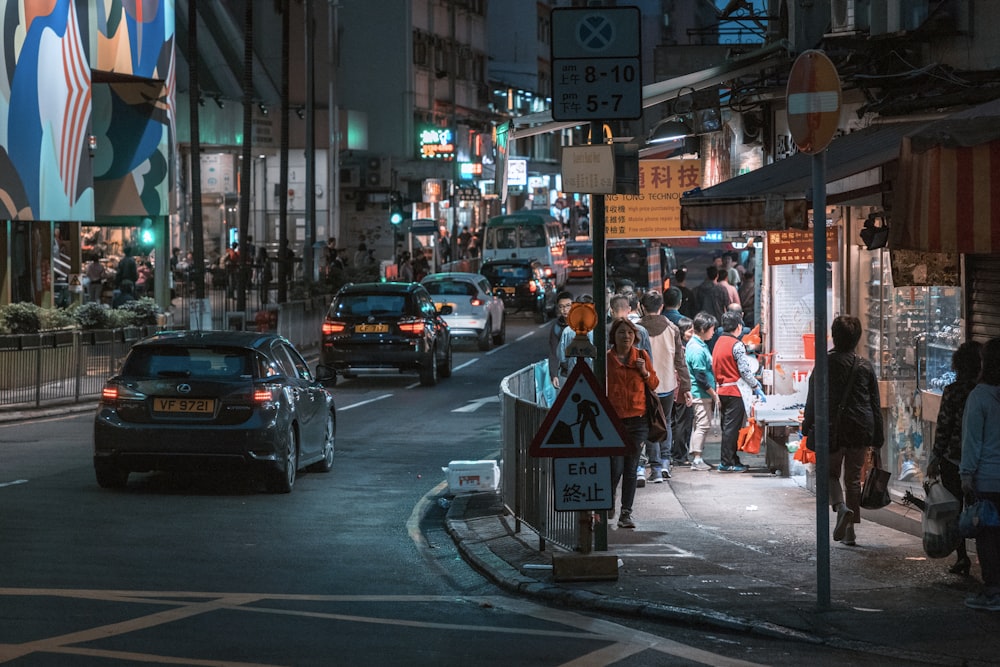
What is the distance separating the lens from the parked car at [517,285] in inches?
1895

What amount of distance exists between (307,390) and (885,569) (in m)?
6.89

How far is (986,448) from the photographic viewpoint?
964 cm

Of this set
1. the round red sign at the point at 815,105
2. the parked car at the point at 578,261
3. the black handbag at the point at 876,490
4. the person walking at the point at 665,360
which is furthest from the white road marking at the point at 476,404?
the parked car at the point at 578,261

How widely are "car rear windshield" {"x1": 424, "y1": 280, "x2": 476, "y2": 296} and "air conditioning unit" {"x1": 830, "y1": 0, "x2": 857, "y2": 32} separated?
69.3ft

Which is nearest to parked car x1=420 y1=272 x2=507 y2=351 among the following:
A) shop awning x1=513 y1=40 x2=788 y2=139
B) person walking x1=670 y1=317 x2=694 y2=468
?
shop awning x1=513 y1=40 x2=788 y2=139

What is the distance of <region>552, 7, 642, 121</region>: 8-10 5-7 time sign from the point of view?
1084 cm

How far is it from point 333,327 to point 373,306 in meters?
0.74

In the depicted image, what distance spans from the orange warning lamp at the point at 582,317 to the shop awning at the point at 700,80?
308 inches

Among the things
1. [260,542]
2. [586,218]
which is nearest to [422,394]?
[260,542]

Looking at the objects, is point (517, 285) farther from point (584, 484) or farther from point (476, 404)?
point (584, 484)

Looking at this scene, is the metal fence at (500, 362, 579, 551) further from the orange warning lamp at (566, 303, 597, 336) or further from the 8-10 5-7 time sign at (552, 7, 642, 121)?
the 8-10 5-7 time sign at (552, 7, 642, 121)

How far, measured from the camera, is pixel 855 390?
12.0 m

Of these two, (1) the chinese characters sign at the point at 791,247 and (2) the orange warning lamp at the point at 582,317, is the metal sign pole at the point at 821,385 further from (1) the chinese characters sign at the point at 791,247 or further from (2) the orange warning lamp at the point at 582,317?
(1) the chinese characters sign at the point at 791,247

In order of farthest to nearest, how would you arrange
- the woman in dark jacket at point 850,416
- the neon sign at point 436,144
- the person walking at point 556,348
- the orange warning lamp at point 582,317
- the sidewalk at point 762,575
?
the neon sign at point 436,144, the person walking at point 556,348, the woman in dark jacket at point 850,416, the orange warning lamp at point 582,317, the sidewalk at point 762,575
